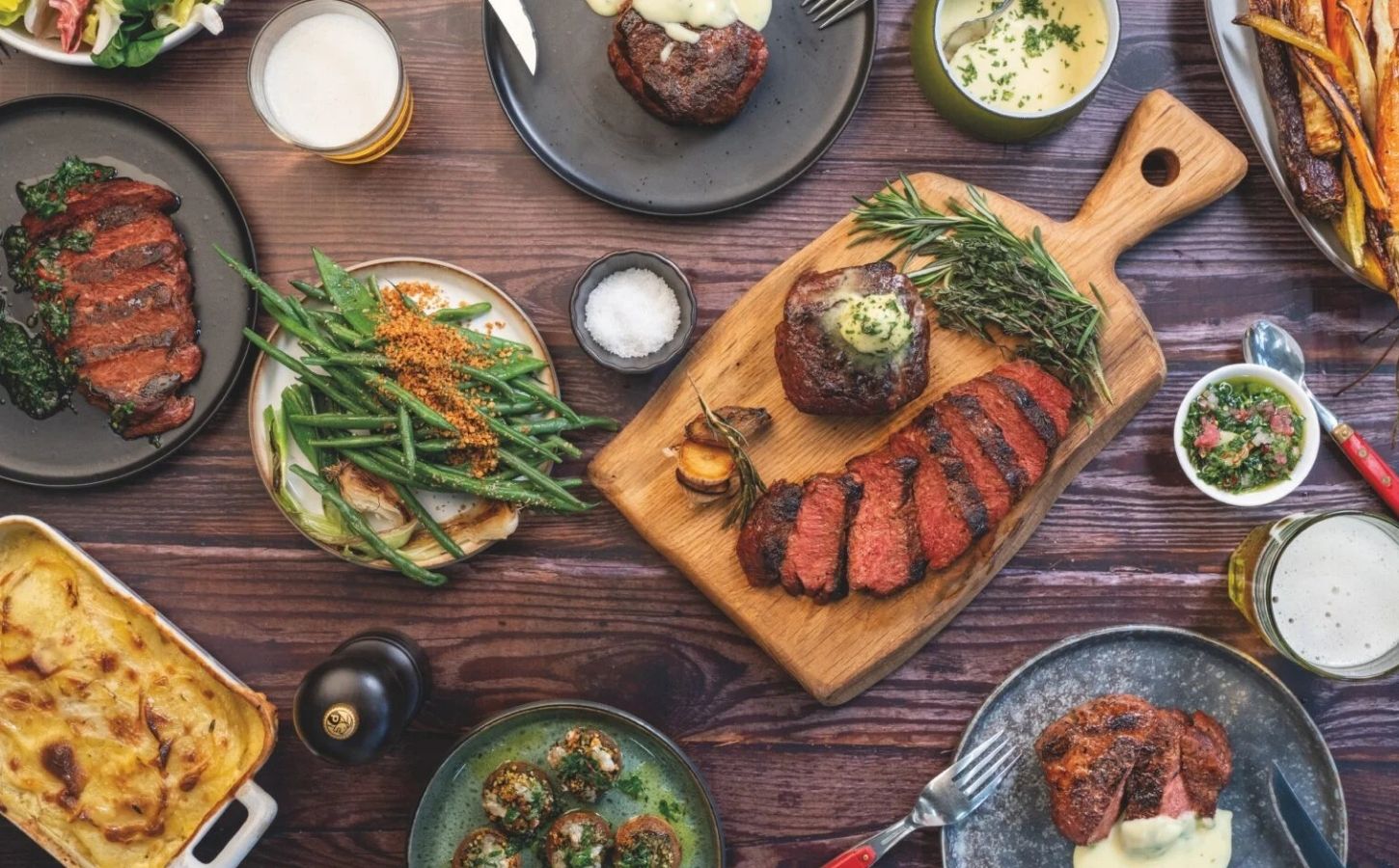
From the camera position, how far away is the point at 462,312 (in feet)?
9.18

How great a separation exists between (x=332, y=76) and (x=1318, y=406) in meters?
3.03

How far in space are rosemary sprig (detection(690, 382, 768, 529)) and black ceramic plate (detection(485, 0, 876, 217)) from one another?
627 mm

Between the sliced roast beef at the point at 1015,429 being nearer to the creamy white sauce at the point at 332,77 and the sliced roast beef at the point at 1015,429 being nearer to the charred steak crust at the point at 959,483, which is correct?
the charred steak crust at the point at 959,483

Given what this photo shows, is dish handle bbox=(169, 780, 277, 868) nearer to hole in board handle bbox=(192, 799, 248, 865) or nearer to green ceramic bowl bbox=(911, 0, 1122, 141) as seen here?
hole in board handle bbox=(192, 799, 248, 865)

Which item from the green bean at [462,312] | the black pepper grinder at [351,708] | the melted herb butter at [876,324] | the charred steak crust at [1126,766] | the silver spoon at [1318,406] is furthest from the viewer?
the silver spoon at [1318,406]

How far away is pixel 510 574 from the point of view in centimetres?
298

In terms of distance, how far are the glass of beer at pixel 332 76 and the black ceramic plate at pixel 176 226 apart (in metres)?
0.31

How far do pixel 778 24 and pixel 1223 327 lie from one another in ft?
5.31

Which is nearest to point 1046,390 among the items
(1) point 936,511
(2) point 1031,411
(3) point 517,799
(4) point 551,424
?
(2) point 1031,411

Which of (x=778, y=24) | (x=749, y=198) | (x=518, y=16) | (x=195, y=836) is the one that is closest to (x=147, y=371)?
(x=195, y=836)

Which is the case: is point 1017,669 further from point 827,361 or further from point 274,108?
point 274,108

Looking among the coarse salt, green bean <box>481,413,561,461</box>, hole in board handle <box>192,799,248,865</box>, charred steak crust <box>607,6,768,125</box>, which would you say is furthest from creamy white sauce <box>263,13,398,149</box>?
hole in board handle <box>192,799,248,865</box>

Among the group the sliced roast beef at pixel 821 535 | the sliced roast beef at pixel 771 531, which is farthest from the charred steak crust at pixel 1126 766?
the sliced roast beef at pixel 771 531

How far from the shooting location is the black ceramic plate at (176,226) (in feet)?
9.37
